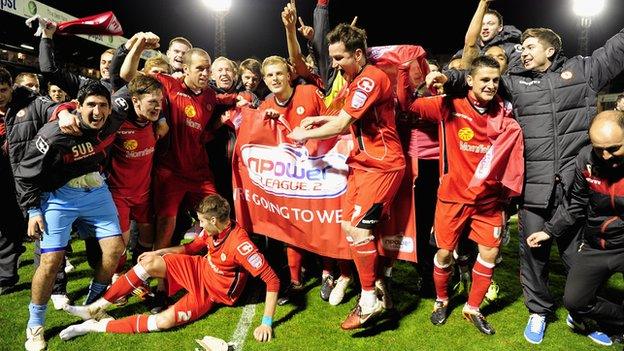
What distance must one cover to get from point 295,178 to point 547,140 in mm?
2023

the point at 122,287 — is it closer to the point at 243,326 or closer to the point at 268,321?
the point at 243,326

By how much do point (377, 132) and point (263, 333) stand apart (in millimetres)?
1746

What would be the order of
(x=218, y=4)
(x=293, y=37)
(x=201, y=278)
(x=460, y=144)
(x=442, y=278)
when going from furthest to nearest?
(x=218, y=4) < (x=293, y=37) < (x=201, y=278) < (x=442, y=278) < (x=460, y=144)

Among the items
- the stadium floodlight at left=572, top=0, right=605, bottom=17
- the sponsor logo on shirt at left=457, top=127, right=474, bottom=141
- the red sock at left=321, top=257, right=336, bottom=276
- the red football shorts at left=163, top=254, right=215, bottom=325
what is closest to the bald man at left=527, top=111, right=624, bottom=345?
the sponsor logo on shirt at left=457, top=127, right=474, bottom=141

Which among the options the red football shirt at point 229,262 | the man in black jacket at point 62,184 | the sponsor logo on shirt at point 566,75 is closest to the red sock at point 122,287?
the man in black jacket at point 62,184

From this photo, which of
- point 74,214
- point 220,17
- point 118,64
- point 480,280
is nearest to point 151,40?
point 118,64

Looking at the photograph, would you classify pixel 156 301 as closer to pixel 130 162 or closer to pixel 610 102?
pixel 130 162

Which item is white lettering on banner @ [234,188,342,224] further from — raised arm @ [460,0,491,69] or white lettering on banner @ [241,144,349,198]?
raised arm @ [460,0,491,69]

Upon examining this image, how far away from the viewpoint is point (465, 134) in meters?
3.27

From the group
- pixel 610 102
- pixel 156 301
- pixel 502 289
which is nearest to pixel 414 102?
pixel 502 289

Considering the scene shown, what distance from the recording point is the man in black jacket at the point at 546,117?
120 inches

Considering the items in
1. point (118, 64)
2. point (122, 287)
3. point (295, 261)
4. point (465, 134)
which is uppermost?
point (118, 64)

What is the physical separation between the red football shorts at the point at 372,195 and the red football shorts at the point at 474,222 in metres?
0.50

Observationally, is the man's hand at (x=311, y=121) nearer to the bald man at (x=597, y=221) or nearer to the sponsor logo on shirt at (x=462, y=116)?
the sponsor logo on shirt at (x=462, y=116)
